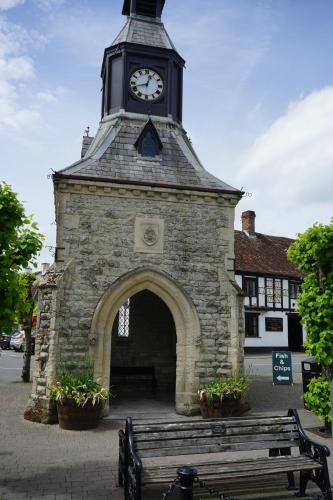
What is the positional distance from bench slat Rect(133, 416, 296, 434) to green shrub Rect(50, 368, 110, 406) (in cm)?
348

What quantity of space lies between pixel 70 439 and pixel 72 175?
548cm

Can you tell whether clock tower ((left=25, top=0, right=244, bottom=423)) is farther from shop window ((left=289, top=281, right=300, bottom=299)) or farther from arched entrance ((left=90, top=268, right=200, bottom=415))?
shop window ((left=289, top=281, right=300, bottom=299))

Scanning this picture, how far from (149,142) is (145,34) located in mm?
4069

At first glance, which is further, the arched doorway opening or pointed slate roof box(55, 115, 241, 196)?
the arched doorway opening

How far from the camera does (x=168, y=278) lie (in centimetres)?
998

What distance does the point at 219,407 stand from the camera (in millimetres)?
9047

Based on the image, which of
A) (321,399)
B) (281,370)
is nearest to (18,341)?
(281,370)

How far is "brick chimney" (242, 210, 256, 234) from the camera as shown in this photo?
30.0 meters

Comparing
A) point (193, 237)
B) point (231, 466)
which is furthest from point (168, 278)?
point (231, 466)

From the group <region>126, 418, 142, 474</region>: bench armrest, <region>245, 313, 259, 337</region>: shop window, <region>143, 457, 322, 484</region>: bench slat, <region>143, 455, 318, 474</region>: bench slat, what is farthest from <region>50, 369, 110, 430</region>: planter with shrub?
<region>245, 313, 259, 337</region>: shop window

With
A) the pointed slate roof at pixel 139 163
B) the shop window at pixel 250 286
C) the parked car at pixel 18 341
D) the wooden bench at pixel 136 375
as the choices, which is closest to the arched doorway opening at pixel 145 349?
the wooden bench at pixel 136 375

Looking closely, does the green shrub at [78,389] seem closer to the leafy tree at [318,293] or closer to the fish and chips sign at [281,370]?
the leafy tree at [318,293]

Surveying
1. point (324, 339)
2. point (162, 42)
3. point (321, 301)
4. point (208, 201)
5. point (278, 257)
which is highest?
point (162, 42)

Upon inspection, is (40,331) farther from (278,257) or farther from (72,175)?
(278,257)
